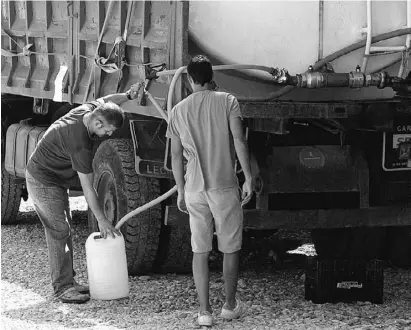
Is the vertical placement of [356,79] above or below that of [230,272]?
above

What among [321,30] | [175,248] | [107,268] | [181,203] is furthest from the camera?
[175,248]

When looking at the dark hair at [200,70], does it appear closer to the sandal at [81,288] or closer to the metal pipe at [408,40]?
the metal pipe at [408,40]

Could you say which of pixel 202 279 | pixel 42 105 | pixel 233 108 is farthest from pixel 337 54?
pixel 42 105

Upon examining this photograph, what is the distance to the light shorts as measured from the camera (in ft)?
23.1

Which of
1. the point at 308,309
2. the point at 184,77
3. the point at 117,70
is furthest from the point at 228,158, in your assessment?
the point at 117,70

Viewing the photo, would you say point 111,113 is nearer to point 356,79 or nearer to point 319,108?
point 319,108

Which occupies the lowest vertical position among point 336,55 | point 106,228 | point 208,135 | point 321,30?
point 106,228

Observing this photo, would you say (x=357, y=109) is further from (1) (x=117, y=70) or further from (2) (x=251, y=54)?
(1) (x=117, y=70)

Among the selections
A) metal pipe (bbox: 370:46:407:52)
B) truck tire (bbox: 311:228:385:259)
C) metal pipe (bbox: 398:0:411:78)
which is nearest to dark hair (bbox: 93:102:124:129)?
metal pipe (bbox: 370:46:407:52)

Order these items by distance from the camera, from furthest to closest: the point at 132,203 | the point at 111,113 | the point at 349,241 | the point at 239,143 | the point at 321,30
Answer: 1. the point at 349,241
2. the point at 132,203
3. the point at 321,30
4. the point at 111,113
5. the point at 239,143

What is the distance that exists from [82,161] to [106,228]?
0.53 metres

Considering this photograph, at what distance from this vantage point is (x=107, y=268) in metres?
7.93

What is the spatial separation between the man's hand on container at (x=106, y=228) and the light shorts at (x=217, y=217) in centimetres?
93

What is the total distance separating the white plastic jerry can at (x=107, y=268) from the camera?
793 centimetres
